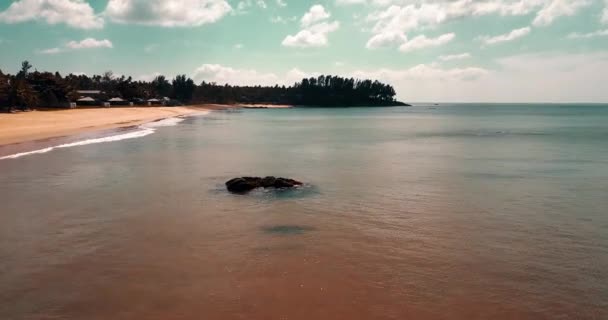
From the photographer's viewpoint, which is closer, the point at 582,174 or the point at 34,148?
the point at 582,174

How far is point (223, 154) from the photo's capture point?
141 feet

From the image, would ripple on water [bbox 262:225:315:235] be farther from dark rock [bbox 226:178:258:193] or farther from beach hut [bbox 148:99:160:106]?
beach hut [bbox 148:99:160:106]

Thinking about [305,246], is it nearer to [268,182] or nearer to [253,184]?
[253,184]

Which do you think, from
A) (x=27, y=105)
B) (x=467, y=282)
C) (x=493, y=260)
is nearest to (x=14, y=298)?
(x=467, y=282)

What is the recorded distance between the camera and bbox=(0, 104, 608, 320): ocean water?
10461 mm

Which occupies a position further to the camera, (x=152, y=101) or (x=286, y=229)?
(x=152, y=101)

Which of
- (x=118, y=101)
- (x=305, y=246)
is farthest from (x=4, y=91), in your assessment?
(x=305, y=246)

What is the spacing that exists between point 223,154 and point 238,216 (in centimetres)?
2479

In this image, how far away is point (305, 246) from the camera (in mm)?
14867

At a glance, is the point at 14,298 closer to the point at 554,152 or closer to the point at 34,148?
the point at 34,148

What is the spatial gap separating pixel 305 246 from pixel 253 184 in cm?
998

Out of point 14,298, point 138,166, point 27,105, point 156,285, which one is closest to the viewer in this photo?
point 14,298

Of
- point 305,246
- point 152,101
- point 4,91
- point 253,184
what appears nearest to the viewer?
point 305,246

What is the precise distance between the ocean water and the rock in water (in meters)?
0.83
